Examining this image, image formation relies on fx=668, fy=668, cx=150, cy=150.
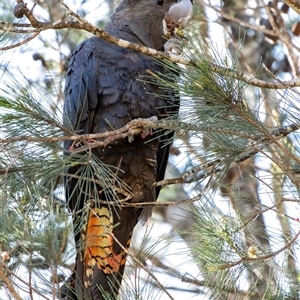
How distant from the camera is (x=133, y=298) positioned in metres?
2.21

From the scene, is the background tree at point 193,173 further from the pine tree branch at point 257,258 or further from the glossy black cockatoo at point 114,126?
the glossy black cockatoo at point 114,126

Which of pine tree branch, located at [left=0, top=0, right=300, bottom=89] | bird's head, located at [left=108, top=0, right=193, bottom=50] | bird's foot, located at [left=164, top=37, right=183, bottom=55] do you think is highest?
bird's head, located at [left=108, top=0, right=193, bottom=50]

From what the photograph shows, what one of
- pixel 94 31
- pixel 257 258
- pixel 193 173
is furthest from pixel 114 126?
pixel 257 258

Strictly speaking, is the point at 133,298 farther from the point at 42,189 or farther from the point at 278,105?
the point at 278,105

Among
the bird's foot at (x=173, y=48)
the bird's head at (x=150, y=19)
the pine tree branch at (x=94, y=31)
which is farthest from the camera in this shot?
the bird's head at (x=150, y=19)

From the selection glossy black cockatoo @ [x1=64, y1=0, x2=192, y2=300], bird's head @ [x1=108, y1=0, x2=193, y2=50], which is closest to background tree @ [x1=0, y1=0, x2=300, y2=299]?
glossy black cockatoo @ [x1=64, y1=0, x2=192, y2=300]

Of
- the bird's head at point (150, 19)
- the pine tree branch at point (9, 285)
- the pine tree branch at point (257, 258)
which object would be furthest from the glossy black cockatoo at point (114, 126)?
the pine tree branch at point (9, 285)

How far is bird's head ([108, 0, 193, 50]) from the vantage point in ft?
10.9

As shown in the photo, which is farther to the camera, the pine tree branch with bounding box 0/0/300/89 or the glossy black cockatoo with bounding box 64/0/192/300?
the glossy black cockatoo with bounding box 64/0/192/300

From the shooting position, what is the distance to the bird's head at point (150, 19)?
3.31 metres

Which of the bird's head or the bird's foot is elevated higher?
the bird's head

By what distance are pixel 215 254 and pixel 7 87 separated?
35.4 inches

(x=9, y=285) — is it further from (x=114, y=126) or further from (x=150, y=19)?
(x=150, y=19)

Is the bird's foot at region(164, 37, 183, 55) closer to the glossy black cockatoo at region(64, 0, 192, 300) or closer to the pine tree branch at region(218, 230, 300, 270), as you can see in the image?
the glossy black cockatoo at region(64, 0, 192, 300)
